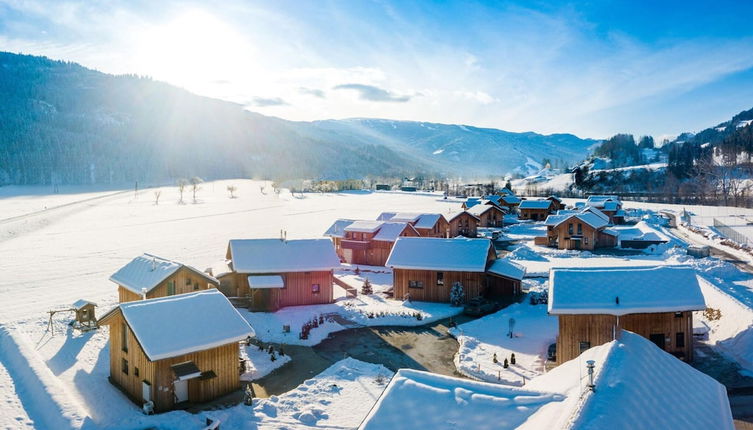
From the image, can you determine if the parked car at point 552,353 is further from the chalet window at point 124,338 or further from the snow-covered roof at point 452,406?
the chalet window at point 124,338

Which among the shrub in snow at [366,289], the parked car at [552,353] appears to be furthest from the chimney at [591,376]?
the shrub in snow at [366,289]

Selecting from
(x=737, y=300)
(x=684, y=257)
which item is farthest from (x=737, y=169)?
(x=737, y=300)

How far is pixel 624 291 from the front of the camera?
74.3 feet

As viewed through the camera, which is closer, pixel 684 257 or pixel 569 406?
pixel 569 406

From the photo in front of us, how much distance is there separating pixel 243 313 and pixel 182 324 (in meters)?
11.9

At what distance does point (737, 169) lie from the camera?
129 meters

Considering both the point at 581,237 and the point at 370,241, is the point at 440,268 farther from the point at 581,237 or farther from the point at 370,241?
the point at 581,237

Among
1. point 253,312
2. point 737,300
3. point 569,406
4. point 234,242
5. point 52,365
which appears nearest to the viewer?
point 569,406

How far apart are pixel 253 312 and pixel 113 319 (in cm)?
1147

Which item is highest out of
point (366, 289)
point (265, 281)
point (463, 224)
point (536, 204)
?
point (536, 204)

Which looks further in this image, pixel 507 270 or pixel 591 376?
pixel 507 270

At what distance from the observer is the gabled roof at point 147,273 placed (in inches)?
1067

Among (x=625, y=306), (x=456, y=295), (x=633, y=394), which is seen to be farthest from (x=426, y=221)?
(x=633, y=394)

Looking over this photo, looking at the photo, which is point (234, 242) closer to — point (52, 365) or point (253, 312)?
point (253, 312)
